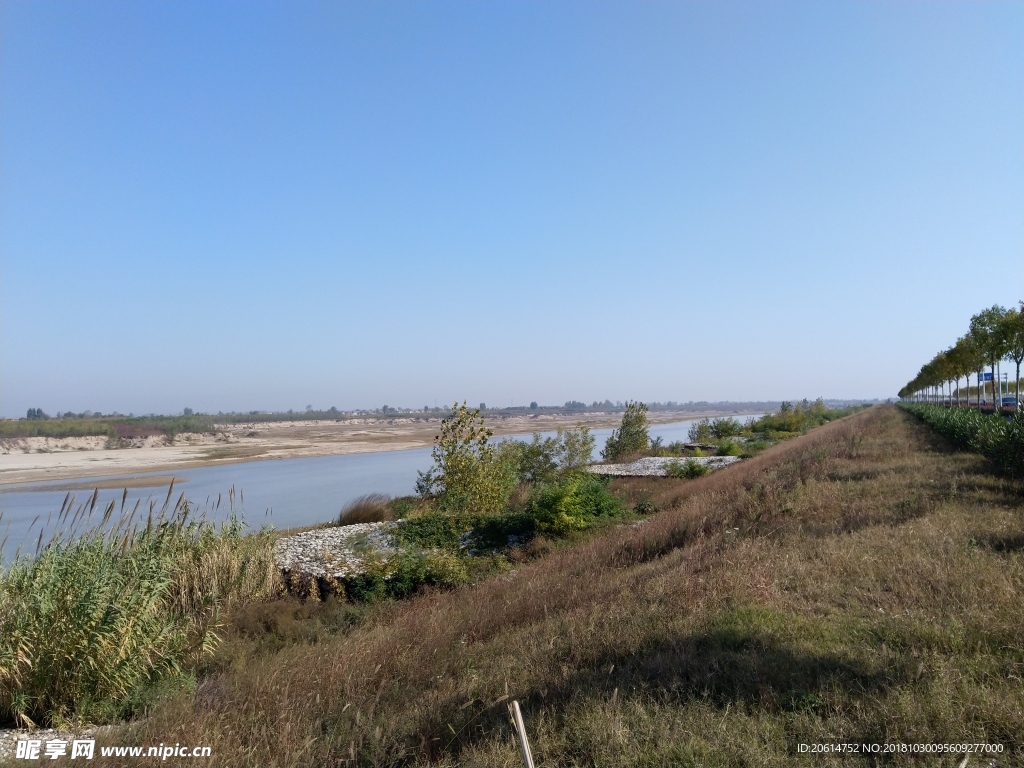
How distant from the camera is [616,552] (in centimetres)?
1018

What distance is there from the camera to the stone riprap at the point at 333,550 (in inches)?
455

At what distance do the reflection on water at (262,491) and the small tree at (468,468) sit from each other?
4856 mm

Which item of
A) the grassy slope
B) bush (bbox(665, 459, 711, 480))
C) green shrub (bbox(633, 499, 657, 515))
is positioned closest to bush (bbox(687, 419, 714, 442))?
bush (bbox(665, 459, 711, 480))

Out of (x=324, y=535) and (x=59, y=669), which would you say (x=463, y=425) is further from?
(x=59, y=669)

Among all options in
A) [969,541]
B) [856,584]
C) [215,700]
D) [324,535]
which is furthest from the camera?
[324,535]

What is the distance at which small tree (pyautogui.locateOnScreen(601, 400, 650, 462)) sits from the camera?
38062mm

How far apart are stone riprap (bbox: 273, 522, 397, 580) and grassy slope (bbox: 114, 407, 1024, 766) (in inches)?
102

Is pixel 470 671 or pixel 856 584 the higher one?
pixel 856 584

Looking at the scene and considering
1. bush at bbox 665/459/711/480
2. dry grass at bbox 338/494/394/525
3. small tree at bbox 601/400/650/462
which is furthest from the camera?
small tree at bbox 601/400/650/462

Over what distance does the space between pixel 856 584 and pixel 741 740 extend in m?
3.07

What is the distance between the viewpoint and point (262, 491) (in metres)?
30.4

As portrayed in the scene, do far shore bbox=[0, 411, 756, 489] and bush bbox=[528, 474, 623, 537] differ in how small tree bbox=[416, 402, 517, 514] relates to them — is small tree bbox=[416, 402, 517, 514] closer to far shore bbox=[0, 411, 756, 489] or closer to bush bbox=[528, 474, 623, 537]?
bush bbox=[528, 474, 623, 537]

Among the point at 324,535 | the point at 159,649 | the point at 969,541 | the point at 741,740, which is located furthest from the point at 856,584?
the point at 324,535

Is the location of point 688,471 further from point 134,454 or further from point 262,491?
point 134,454
